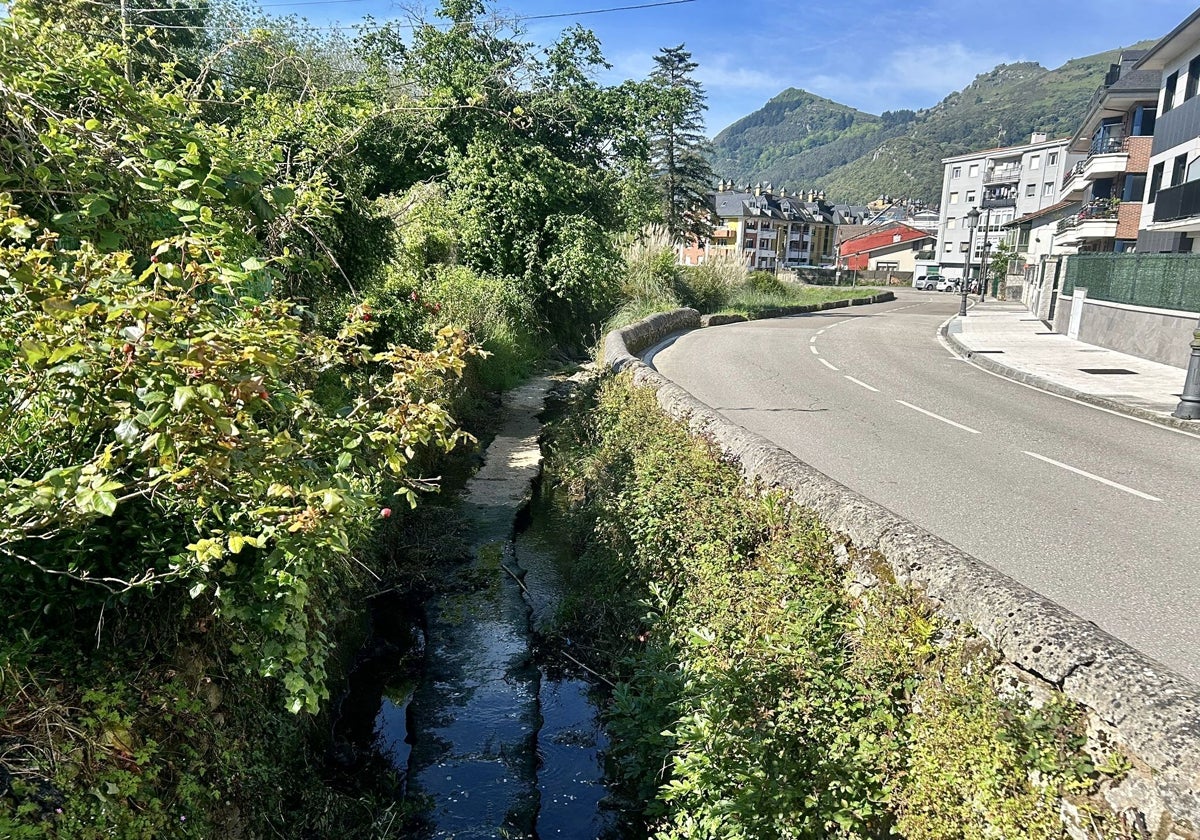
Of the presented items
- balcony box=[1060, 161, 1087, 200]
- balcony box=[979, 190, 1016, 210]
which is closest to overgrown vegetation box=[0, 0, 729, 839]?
balcony box=[1060, 161, 1087, 200]

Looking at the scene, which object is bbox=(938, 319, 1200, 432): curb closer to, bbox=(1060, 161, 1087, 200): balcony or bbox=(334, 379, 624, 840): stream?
bbox=(334, 379, 624, 840): stream

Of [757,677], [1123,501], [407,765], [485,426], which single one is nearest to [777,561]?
[757,677]

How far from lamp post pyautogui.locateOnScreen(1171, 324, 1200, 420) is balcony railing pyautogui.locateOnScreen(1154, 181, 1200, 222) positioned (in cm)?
1630

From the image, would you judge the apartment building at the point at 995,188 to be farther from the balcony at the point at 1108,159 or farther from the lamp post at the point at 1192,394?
the lamp post at the point at 1192,394

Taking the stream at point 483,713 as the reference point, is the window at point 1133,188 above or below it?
above

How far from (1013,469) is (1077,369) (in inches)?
384

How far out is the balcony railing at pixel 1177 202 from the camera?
22.8 meters

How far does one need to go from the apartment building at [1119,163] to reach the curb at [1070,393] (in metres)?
17.7

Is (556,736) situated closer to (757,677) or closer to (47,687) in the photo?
(757,677)

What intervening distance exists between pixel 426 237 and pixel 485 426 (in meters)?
5.94

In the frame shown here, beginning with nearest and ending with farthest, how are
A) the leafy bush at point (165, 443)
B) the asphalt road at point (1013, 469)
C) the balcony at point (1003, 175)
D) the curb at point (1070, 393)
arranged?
the leafy bush at point (165, 443) → the asphalt road at point (1013, 469) → the curb at point (1070, 393) → the balcony at point (1003, 175)

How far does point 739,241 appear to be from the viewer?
94750mm

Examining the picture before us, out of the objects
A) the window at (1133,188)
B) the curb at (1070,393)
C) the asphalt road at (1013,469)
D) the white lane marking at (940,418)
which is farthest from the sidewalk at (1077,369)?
the window at (1133,188)

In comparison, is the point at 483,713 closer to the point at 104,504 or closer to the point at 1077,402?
the point at 104,504
